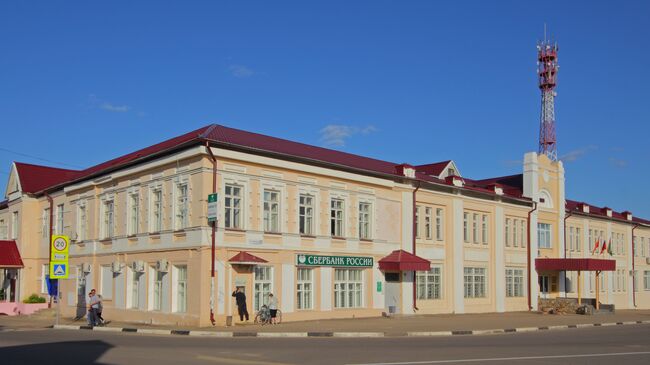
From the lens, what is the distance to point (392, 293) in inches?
1383

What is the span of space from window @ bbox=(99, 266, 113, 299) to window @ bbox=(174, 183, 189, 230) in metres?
6.91

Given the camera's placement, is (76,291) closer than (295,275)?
No

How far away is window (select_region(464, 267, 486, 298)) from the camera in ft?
133

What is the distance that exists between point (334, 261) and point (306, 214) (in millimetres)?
2599

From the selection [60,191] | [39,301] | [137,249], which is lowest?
[39,301]

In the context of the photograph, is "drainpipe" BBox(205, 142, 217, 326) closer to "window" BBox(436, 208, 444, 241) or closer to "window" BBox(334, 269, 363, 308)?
"window" BBox(334, 269, 363, 308)

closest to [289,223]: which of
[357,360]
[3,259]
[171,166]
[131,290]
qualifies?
[171,166]

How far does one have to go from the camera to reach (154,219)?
31.1 m

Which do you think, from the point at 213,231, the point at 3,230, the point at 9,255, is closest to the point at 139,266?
the point at 213,231

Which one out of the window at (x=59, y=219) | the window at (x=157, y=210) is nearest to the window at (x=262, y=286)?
the window at (x=157, y=210)

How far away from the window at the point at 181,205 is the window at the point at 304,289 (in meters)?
5.73

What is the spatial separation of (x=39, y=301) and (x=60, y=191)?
6660mm

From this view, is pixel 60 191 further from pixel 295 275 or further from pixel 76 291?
pixel 295 275

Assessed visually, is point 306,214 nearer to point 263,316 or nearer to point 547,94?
point 263,316
